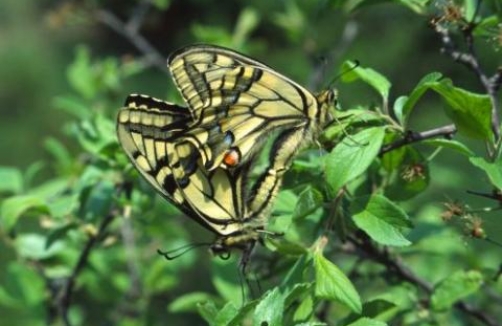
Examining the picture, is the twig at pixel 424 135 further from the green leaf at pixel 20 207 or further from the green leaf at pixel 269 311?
the green leaf at pixel 20 207

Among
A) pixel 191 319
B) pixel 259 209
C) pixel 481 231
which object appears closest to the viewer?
pixel 481 231

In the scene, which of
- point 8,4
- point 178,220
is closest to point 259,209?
point 178,220

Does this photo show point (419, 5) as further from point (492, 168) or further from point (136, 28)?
point (136, 28)

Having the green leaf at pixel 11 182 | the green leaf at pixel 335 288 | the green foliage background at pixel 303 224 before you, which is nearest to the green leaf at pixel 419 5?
the green foliage background at pixel 303 224

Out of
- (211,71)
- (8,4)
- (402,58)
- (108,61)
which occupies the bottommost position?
(402,58)

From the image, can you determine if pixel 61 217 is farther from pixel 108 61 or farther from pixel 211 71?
pixel 108 61

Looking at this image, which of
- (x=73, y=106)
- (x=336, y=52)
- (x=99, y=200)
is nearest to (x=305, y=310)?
(x=99, y=200)

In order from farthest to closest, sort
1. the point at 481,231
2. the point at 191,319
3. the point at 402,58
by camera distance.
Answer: the point at 402,58 → the point at 191,319 → the point at 481,231
